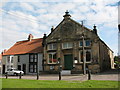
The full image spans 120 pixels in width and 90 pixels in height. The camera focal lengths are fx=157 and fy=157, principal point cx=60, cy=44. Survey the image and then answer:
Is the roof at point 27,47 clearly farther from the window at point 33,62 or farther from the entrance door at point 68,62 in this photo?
the entrance door at point 68,62

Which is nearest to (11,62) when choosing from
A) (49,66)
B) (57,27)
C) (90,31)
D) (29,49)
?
(29,49)

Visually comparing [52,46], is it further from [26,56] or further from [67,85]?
[67,85]

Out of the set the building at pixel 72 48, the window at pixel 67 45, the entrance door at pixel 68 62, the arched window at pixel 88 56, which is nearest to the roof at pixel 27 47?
the building at pixel 72 48

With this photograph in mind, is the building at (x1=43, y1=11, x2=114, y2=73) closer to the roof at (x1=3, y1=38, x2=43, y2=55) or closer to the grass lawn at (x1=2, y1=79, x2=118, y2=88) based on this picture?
the roof at (x1=3, y1=38, x2=43, y2=55)

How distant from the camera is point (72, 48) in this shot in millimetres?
29141

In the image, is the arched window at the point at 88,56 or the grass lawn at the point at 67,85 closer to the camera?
the grass lawn at the point at 67,85

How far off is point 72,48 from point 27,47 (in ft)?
46.4

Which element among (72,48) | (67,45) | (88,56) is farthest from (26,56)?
(88,56)

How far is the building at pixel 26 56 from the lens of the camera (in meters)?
35.0

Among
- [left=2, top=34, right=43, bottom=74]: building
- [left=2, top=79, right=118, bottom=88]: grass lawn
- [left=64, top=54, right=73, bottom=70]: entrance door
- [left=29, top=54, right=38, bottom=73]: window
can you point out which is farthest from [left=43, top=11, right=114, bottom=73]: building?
[left=2, top=79, right=118, bottom=88]: grass lawn

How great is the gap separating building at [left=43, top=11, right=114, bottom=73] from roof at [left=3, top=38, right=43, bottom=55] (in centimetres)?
422

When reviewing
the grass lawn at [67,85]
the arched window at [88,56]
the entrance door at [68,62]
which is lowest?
the grass lawn at [67,85]

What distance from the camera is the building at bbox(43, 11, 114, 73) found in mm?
26969

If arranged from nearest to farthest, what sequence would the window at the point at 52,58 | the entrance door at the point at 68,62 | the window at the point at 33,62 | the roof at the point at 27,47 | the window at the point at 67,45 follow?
1. the entrance door at the point at 68,62
2. the window at the point at 67,45
3. the window at the point at 52,58
4. the window at the point at 33,62
5. the roof at the point at 27,47
